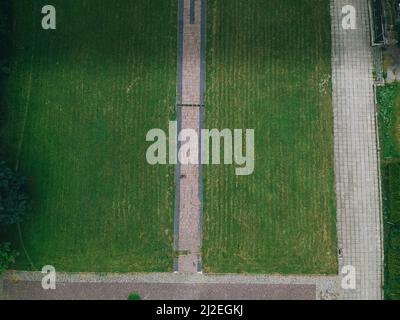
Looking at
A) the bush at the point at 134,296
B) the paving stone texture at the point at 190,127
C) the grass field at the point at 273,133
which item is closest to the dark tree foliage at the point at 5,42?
the paving stone texture at the point at 190,127

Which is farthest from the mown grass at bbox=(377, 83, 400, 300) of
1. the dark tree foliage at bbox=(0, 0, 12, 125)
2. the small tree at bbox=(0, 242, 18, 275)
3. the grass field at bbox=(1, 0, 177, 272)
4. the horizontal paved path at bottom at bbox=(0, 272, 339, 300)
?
the dark tree foliage at bbox=(0, 0, 12, 125)

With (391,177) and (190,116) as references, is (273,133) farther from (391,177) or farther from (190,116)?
(391,177)

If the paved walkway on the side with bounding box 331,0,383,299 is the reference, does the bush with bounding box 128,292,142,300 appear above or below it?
below

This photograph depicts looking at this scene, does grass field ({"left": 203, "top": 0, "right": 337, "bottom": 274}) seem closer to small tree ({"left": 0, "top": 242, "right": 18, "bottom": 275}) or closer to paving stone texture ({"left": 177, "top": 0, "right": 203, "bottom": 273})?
paving stone texture ({"left": 177, "top": 0, "right": 203, "bottom": 273})

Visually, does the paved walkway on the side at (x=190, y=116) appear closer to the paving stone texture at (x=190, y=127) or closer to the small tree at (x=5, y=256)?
the paving stone texture at (x=190, y=127)

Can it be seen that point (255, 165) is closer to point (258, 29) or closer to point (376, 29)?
point (258, 29)

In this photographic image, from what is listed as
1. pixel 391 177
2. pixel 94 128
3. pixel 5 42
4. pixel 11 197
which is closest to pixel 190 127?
pixel 94 128
